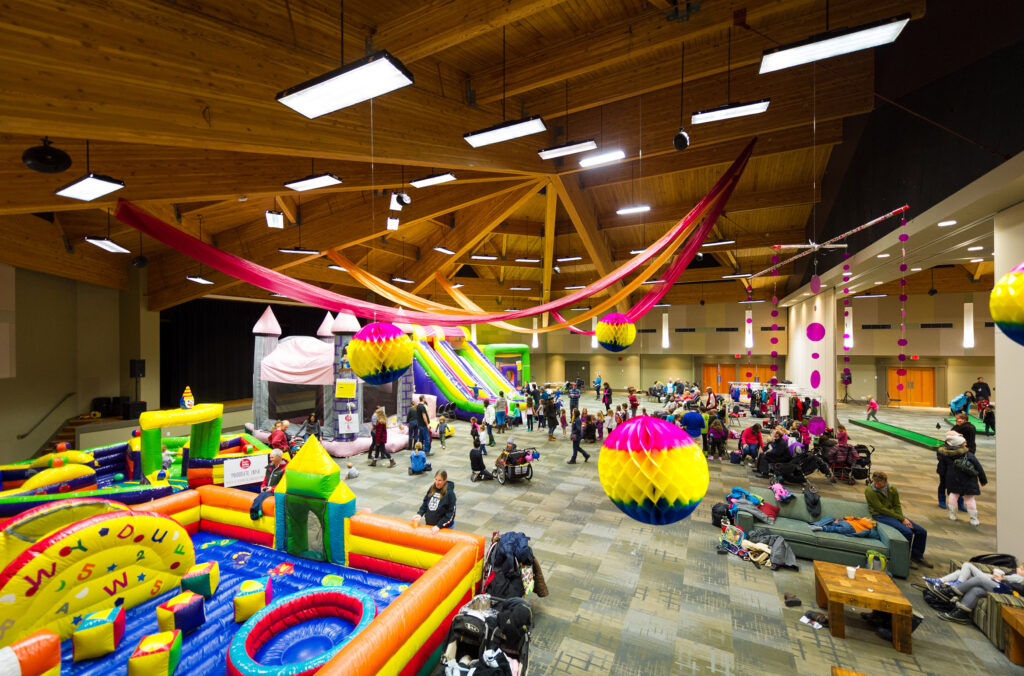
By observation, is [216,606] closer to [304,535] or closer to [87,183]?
[304,535]

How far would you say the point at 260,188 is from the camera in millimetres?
4977

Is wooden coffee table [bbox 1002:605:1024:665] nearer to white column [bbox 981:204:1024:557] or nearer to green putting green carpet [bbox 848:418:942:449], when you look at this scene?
white column [bbox 981:204:1024:557]

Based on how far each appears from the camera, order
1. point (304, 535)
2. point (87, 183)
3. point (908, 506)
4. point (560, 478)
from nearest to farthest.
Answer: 1. point (87, 183)
2. point (304, 535)
3. point (908, 506)
4. point (560, 478)

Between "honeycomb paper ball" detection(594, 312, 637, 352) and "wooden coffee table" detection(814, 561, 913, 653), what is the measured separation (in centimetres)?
303

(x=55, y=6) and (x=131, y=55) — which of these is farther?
(x=131, y=55)

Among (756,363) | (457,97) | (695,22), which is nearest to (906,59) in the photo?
(695,22)

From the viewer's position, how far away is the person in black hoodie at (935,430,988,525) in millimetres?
5629

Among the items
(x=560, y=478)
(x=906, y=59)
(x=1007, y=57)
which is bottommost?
(x=560, y=478)

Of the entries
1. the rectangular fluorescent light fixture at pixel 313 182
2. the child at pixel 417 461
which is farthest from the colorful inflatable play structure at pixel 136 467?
the rectangular fluorescent light fixture at pixel 313 182

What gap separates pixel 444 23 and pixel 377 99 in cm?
112

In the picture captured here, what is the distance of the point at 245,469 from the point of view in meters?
6.17

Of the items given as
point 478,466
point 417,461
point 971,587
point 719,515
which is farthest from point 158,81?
point 971,587

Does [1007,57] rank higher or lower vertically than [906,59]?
lower

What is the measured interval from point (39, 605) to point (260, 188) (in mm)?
4270
